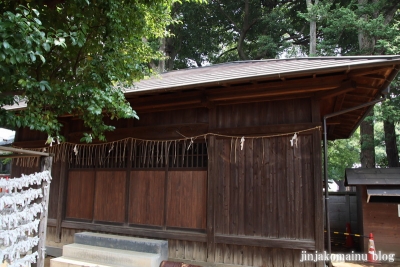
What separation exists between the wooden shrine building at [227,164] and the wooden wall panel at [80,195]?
0.04 meters

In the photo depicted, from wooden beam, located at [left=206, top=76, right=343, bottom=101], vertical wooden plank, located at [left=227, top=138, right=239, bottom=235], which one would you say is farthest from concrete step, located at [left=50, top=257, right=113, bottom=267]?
wooden beam, located at [left=206, top=76, right=343, bottom=101]

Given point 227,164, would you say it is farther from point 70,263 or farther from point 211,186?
point 70,263

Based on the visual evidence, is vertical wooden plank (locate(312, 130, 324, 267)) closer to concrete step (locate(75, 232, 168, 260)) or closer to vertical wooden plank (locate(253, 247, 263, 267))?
vertical wooden plank (locate(253, 247, 263, 267))

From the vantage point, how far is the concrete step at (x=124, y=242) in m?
6.13

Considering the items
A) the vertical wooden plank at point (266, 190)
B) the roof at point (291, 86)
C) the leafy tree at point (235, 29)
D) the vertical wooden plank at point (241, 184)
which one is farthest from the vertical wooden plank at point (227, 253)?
the leafy tree at point (235, 29)

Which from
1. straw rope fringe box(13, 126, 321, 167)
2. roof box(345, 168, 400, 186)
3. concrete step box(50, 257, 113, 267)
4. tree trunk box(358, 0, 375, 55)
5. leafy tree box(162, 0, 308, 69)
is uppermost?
leafy tree box(162, 0, 308, 69)

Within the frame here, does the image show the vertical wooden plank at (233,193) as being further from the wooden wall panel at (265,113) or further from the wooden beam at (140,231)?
the wooden beam at (140,231)

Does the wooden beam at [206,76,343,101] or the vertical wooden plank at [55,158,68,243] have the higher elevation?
the wooden beam at [206,76,343,101]

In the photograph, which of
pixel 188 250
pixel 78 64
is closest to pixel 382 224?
pixel 188 250

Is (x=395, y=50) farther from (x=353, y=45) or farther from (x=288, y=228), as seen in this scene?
(x=288, y=228)

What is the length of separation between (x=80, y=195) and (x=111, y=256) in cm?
217

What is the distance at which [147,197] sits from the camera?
6719 mm

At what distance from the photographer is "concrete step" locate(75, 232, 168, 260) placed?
6128 mm

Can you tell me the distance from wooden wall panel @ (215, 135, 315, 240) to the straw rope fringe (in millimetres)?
174
